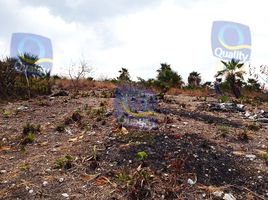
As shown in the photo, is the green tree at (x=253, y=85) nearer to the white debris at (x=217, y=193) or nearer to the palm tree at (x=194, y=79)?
the palm tree at (x=194, y=79)

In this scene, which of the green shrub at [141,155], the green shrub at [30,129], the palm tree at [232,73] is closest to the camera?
the green shrub at [141,155]

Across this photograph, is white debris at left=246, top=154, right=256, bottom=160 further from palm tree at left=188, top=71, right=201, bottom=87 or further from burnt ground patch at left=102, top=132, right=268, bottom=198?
palm tree at left=188, top=71, right=201, bottom=87

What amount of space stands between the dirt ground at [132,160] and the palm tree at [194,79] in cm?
1380

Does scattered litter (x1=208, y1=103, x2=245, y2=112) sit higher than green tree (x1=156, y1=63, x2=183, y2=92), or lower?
lower

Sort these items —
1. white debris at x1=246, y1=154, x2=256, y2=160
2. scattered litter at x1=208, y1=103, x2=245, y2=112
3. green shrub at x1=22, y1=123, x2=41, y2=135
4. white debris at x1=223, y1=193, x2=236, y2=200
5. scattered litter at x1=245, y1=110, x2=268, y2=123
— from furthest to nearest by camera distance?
1. scattered litter at x1=208, y1=103, x2=245, y2=112
2. scattered litter at x1=245, y1=110, x2=268, y2=123
3. green shrub at x1=22, y1=123, x2=41, y2=135
4. white debris at x1=246, y1=154, x2=256, y2=160
5. white debris at x1=223, y1=193, x2=236, y2=200

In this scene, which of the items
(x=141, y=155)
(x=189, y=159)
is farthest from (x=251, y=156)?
(x=141, y=155)

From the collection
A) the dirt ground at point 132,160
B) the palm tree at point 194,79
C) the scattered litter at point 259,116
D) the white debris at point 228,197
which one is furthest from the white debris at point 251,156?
the palm tree at point 194,79

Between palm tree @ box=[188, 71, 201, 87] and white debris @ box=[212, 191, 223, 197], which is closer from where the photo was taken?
white debris @ box=[212, 191, 223, 197]

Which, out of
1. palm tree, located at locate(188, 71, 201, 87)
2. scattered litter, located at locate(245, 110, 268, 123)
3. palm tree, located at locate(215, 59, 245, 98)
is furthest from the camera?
palm tree, located at locate(188, 71, 201, 87)

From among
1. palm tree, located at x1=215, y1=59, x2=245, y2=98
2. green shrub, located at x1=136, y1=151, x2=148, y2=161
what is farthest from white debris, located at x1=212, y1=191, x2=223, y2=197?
palm tree, located at x1=215, y1=59, x2=245, y2=98

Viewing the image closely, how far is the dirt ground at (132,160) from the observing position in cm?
518

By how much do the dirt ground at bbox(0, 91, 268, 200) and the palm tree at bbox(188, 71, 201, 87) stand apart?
13801 millimetres

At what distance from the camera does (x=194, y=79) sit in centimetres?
2333

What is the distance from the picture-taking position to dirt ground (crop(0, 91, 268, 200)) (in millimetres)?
5176
